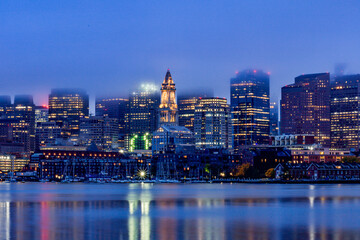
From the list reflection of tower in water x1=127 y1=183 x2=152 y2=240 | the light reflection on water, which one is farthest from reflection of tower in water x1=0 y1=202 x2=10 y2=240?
reflection of tower in water x1=127 y1=183 x2=152 y2=240

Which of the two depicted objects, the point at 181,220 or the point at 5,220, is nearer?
the point at 5,220

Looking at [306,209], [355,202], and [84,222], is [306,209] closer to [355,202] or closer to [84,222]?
[355,202]

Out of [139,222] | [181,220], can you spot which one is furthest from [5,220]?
[181,220]

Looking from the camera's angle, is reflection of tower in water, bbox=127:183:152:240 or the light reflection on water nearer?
reflection of tower in water, bbox=127:183:152:240

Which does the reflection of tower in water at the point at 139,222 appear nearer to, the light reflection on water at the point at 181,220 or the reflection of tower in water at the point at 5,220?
the light reflection on water at the point at 181,220

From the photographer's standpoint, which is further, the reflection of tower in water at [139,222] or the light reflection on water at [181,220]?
the light reflection on water at [181,220]

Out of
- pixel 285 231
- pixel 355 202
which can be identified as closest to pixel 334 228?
pixel 285 231

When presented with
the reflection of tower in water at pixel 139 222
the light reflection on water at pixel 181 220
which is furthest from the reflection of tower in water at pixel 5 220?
the reflection of tower in water at pixel 139 222

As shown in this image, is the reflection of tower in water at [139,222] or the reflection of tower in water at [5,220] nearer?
the reflection of tower in water at [139,222]

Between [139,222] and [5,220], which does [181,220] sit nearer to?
[139,222]

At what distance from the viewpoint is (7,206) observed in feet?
328

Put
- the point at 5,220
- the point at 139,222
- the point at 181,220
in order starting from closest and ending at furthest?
the point at 139,222 → the point at 5,220 → the point at 181,220

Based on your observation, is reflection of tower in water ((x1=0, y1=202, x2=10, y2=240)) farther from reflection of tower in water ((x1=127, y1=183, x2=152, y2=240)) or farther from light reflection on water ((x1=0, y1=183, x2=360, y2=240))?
reflection of tower in water ((x1=127, y1=183, x2=152, y2=240))

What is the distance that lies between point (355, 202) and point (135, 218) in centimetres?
A: 4059
